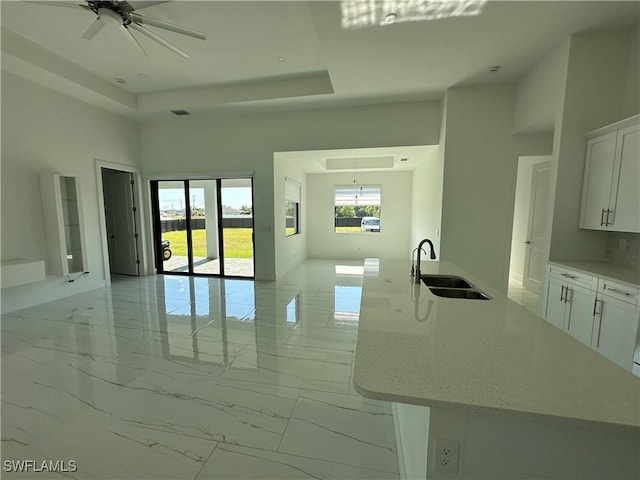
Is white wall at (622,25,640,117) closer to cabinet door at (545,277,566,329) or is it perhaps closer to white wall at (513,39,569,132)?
white wall at (513,39,569,132)

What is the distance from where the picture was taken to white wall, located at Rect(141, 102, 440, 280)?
14.9 feet

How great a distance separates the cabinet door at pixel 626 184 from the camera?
2.33 meters

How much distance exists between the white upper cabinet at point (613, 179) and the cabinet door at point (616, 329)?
2.43ft

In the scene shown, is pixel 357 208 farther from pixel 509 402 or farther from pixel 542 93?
pixel 509 402

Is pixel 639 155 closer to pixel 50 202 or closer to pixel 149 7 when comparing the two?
pixel 149 7

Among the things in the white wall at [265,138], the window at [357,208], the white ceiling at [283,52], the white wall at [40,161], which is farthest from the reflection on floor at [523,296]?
the white wall at [40,161]

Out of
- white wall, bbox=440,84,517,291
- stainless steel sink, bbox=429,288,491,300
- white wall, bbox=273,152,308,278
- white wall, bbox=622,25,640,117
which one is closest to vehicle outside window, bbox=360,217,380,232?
white wall, bbox=273,152,308,278

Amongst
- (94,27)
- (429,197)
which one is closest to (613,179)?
(429,197)

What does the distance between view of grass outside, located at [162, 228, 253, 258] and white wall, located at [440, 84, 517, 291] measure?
384 cm

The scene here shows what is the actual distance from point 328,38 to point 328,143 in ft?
6.93

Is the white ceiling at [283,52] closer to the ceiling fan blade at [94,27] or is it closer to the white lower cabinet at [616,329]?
the ceiling fan blade at [94,27]

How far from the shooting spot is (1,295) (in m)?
3.66

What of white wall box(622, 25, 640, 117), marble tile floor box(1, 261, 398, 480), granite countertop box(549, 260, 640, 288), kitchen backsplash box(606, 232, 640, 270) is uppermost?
white wall box(622, 25, 640, 117)

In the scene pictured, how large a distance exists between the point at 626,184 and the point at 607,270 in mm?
808
